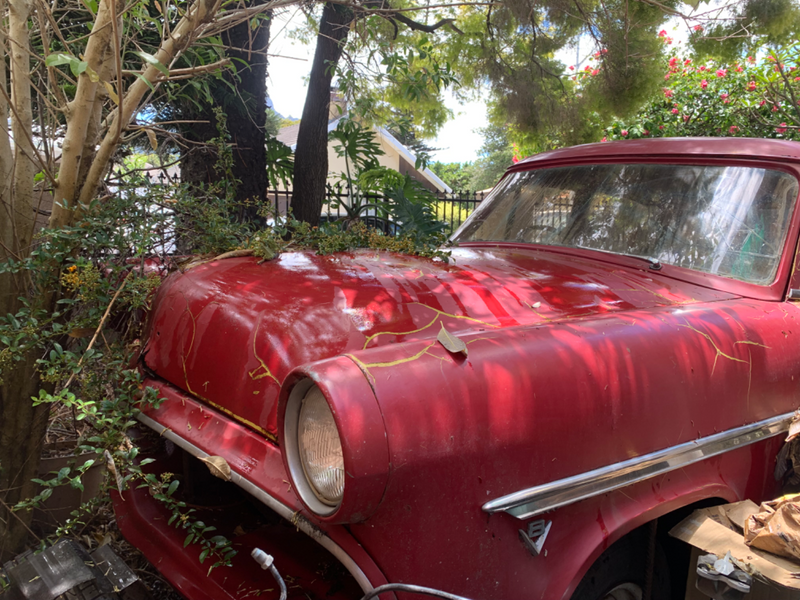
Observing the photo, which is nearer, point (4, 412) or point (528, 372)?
point (528, 372)

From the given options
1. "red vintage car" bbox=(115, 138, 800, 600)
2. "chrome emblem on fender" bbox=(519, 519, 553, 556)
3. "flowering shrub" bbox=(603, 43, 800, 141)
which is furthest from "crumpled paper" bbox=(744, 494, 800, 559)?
"flowering shrub" bbox=(603, 43, 800, 141)

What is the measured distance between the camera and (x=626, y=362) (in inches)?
67.2

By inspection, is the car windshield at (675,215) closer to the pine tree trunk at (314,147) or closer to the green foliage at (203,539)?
the green foliage at (203,539)

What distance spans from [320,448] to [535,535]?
0.57 metres

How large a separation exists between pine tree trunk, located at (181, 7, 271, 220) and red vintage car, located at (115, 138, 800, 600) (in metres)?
3.81

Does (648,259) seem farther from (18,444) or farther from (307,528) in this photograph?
(18,444)

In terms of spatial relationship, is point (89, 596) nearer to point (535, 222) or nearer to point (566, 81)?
point (535, 222)

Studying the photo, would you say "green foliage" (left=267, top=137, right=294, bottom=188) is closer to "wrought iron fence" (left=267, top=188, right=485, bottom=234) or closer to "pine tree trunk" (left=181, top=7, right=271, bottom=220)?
"wrought iron fence" (left=267, top=188, right=485, bottom=234)

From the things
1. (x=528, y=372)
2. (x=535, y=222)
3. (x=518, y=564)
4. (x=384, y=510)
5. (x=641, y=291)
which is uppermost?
(x=535, y=222)

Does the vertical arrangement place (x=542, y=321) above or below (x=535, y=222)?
below

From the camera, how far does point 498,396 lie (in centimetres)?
144

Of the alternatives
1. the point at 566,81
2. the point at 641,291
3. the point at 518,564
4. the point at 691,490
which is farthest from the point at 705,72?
the point at 518,564

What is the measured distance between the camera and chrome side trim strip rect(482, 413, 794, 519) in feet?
4.65

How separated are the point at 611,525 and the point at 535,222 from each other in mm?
1839
